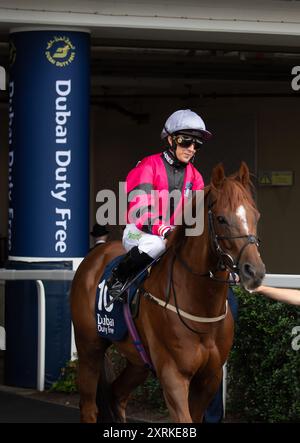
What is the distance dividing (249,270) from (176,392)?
0.84 metres

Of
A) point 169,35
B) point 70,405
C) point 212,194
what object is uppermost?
point 169,35

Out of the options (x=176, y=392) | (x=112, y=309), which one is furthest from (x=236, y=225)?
(x=112, y=309)

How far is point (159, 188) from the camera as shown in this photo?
5781 millimetres

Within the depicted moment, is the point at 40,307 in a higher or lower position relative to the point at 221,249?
lower

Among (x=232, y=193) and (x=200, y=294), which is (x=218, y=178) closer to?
(x=232, y=193)

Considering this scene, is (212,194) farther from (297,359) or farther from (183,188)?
(297,359)

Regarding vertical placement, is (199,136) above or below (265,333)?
above

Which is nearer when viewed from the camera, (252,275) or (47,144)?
(252,275)

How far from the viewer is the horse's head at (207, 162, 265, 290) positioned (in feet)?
15.6

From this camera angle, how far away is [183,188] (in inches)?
229

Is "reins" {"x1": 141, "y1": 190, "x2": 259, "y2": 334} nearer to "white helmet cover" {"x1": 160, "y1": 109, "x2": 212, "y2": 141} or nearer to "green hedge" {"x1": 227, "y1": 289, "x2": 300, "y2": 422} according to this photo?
"white helmet cover" {"x1": 160, "y1": 109, "x2": 212, "y2": 141}

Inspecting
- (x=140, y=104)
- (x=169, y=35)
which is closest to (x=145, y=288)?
(x=169, y=35)

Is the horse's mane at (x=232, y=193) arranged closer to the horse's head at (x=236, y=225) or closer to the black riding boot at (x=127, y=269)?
the horse's head at (x=236, y=225)
